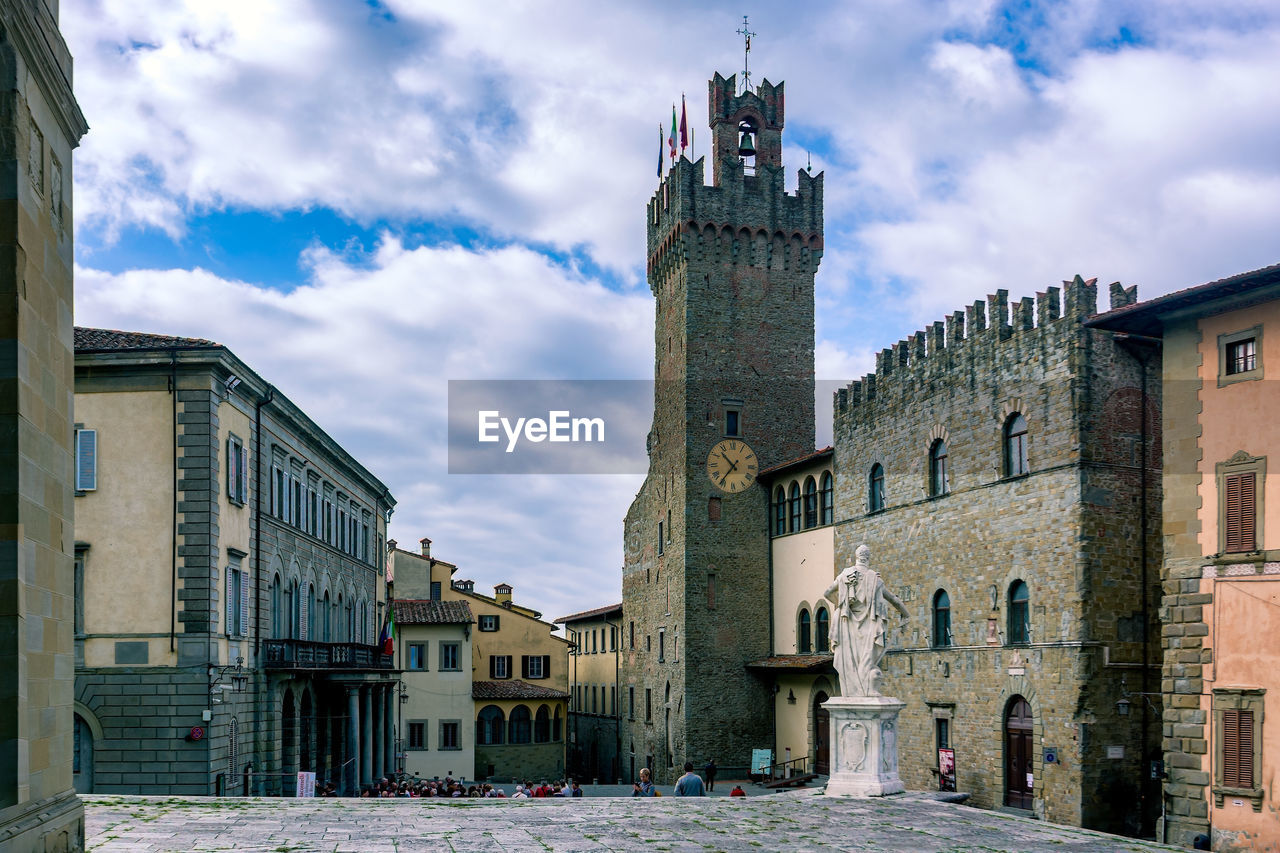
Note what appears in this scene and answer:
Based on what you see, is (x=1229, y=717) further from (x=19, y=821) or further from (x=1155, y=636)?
(x=19, y=821)

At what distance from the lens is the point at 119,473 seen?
25.4 m

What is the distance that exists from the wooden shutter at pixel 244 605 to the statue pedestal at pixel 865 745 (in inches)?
584

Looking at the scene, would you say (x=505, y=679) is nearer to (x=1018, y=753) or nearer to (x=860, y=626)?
(x=1018, y=753)

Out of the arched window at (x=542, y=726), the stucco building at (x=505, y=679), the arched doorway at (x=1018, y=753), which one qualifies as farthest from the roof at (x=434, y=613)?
the arched doorway at (x=1018, y=753)

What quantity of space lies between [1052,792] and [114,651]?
19.6 meters

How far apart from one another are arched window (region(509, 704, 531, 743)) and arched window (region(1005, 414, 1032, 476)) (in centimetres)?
3472

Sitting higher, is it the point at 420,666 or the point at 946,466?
the point at 946,466

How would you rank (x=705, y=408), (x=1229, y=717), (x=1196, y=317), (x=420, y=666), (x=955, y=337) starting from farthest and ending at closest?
1. (x=420, y=666)
2. (x=705, y=408)
3. (x=955, y=337)
4. (x=1196, y=317)
5. (x=1229, y=717)

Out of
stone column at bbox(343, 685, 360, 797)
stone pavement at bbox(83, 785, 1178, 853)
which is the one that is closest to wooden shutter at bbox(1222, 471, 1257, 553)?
stone pavement at bbox(83, 785, 1178, 853)

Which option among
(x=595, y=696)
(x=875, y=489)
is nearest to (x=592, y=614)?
(x=595, y=696)

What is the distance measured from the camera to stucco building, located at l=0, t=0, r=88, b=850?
8.39 metres

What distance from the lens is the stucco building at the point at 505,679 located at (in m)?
58.9

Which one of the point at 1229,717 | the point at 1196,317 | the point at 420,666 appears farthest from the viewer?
the point at 420,666

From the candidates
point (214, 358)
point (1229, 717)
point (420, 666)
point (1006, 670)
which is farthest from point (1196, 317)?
point (420, 666)
